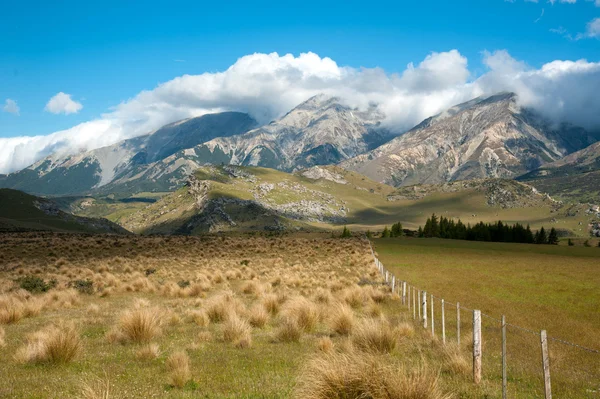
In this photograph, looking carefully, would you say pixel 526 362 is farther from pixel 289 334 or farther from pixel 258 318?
pixel 258 318

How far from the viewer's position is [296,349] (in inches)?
567

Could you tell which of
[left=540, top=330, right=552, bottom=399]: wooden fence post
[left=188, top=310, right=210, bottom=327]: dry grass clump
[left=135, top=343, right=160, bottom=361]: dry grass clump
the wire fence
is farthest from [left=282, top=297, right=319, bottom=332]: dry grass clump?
[left=540, top=330, right=552, bottom=399]: wooden fence post

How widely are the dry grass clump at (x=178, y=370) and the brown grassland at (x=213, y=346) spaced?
0.03 m

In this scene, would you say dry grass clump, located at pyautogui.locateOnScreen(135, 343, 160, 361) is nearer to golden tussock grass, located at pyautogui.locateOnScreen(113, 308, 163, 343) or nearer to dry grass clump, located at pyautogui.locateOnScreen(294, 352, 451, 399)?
golden tussock grass, located at pyautogui.locateOnScreen(113, 308, 163, 343)

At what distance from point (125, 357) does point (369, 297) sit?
1558cm

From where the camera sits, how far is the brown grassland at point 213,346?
8.55 m

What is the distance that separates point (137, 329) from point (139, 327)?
0.09 meters

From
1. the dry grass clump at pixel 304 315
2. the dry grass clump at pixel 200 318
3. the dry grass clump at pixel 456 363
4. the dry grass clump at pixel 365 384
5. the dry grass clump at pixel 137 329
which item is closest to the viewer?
the dry grass clump at pixel 365 384

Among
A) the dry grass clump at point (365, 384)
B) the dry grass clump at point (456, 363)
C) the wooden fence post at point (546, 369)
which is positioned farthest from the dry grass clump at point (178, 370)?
the wooden fence post at point (546, 369)

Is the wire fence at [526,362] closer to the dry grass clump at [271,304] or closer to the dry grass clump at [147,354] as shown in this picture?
the dry grass clump at [271,304]

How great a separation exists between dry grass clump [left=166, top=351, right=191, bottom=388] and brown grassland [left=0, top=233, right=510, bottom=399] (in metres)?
0.03

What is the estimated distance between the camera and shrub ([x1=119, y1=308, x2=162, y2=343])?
14727mm

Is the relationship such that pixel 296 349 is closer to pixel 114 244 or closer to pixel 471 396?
pixel 471 396

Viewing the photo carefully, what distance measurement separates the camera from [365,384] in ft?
25.2
